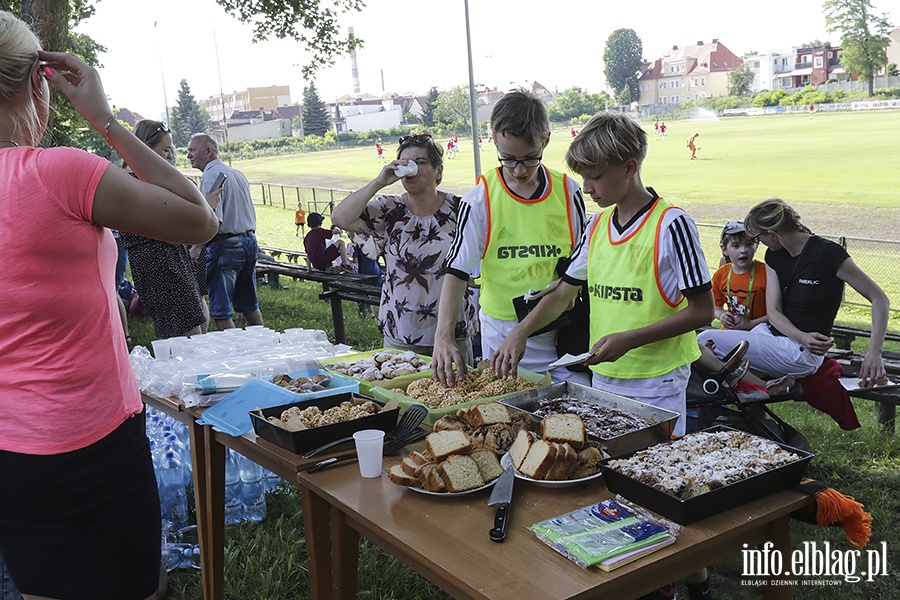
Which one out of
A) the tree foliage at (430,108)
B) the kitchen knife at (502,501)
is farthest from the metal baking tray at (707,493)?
the tree foliage at (430,108)

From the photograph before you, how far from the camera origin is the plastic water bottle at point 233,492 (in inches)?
147

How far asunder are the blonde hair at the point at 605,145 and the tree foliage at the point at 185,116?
6433 cm

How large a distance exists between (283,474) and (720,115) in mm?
58982

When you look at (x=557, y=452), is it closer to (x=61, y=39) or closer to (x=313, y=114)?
(x=61, y=39)

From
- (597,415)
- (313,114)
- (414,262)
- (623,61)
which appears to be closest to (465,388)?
(597,415)

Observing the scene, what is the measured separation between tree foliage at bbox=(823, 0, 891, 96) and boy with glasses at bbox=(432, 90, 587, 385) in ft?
125

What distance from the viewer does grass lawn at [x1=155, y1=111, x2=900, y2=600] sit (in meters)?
3.18

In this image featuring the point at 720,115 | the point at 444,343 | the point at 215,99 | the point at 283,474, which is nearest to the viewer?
the point at 283,474

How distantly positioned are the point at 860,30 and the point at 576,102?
14347 mm

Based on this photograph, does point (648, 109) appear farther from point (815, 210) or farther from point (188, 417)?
point (188, 417)

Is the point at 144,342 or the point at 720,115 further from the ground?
the point at 720,115

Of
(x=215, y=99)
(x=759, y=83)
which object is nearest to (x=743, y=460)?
(x=759, y=83)

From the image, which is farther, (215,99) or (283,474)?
(215,99)

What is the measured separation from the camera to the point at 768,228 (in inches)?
153
